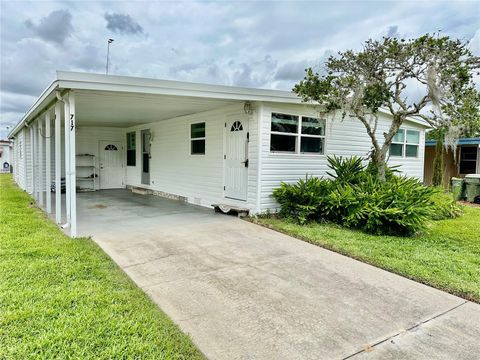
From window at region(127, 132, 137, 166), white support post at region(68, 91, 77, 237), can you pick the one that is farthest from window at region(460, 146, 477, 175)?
white support post at region(68, 91, 77, 237)

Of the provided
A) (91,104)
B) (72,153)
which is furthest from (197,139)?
(72,153)

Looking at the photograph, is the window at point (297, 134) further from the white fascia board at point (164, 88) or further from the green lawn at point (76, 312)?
the green lawn at point (76, 312)

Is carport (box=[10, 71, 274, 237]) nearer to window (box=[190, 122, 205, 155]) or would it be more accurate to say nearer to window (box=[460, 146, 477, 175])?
window (box=[190, 122, 205, 155])

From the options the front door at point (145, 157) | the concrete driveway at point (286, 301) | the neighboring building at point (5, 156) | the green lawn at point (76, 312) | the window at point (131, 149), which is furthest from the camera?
the neighboring building at point (5, 156)

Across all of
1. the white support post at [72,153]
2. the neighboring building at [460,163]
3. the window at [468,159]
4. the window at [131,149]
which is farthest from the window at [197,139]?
the window at [468,159]

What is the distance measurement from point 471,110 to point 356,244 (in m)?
3.63

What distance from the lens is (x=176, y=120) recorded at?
411 inches

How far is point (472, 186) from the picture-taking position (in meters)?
10.9

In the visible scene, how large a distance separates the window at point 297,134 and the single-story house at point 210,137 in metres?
0.02

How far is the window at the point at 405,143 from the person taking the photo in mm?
10561

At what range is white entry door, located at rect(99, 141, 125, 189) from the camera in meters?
13.5

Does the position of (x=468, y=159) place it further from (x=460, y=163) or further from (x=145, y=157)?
(x=145, y=157)

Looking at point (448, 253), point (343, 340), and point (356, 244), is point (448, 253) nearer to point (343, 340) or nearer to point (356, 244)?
point (356, 244)

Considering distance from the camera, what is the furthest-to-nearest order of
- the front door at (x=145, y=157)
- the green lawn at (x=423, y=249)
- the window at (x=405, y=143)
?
the front door at (x=145, y=157)
the window at (x=405, y=143)
the green lawn at (x=423, y=249)
